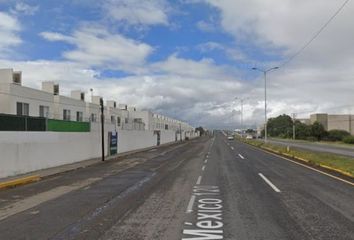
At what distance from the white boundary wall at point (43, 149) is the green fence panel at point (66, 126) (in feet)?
1.33

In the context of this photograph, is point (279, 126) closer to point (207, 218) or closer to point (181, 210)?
point (181, 210)

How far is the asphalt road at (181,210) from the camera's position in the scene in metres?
8.70

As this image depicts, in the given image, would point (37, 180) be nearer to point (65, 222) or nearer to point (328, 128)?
point (65, 222)

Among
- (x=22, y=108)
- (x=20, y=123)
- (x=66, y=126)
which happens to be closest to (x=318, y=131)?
(x=22, y=108)

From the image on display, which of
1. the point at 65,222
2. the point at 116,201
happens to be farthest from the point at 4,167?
the point at 65,222

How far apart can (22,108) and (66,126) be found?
9.01 m

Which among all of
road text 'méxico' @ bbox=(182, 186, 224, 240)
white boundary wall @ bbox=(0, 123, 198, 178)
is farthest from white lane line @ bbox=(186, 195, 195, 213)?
white boundary wall @ bbox=(0, 123, 198, 178)

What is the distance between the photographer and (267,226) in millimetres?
9219

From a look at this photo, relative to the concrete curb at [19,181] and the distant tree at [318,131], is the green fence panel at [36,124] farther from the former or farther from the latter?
the distant tree at [318,131]

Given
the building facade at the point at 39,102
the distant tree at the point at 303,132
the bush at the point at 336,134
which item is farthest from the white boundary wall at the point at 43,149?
the distant tree at the point at 303,132

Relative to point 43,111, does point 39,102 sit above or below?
above

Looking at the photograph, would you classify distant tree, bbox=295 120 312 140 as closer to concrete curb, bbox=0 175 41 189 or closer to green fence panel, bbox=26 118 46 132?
green fence panel, bbox=26 118 46 132

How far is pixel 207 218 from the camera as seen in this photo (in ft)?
33.1

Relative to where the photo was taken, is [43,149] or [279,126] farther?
[279,126]
